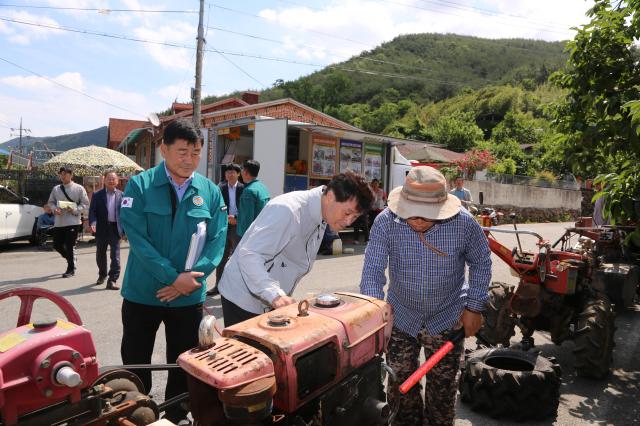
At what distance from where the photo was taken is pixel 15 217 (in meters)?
11.4

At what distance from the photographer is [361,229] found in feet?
45.4

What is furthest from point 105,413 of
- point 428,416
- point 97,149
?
point 97,149

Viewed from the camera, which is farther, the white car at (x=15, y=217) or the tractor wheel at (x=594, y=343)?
the white car at (x=15, y=217)

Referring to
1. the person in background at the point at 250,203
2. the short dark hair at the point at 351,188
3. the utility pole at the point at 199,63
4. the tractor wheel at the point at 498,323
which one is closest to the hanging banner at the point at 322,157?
the utility pole at the point at 199,63

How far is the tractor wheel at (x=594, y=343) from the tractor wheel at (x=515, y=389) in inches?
28.7

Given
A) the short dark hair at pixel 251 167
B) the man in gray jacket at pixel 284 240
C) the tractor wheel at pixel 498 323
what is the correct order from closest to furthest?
the man in gray jacket at pixel 284 240, the tractor wheel at pixel 498 323, the short dark hair at pixel 251 167

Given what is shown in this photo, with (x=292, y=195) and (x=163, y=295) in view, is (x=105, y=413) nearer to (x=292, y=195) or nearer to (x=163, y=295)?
(x=163, y=295)

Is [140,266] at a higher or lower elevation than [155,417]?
higher

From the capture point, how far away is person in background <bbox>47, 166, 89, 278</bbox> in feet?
26.3

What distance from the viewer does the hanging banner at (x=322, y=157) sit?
522 inches

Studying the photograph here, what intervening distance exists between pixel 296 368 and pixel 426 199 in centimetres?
130

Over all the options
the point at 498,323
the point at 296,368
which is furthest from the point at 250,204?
the point at 296,368

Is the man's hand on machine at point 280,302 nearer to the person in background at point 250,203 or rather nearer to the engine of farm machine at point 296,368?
the engine of farm machine at point 296,368

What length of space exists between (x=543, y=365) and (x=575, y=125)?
2.33m
